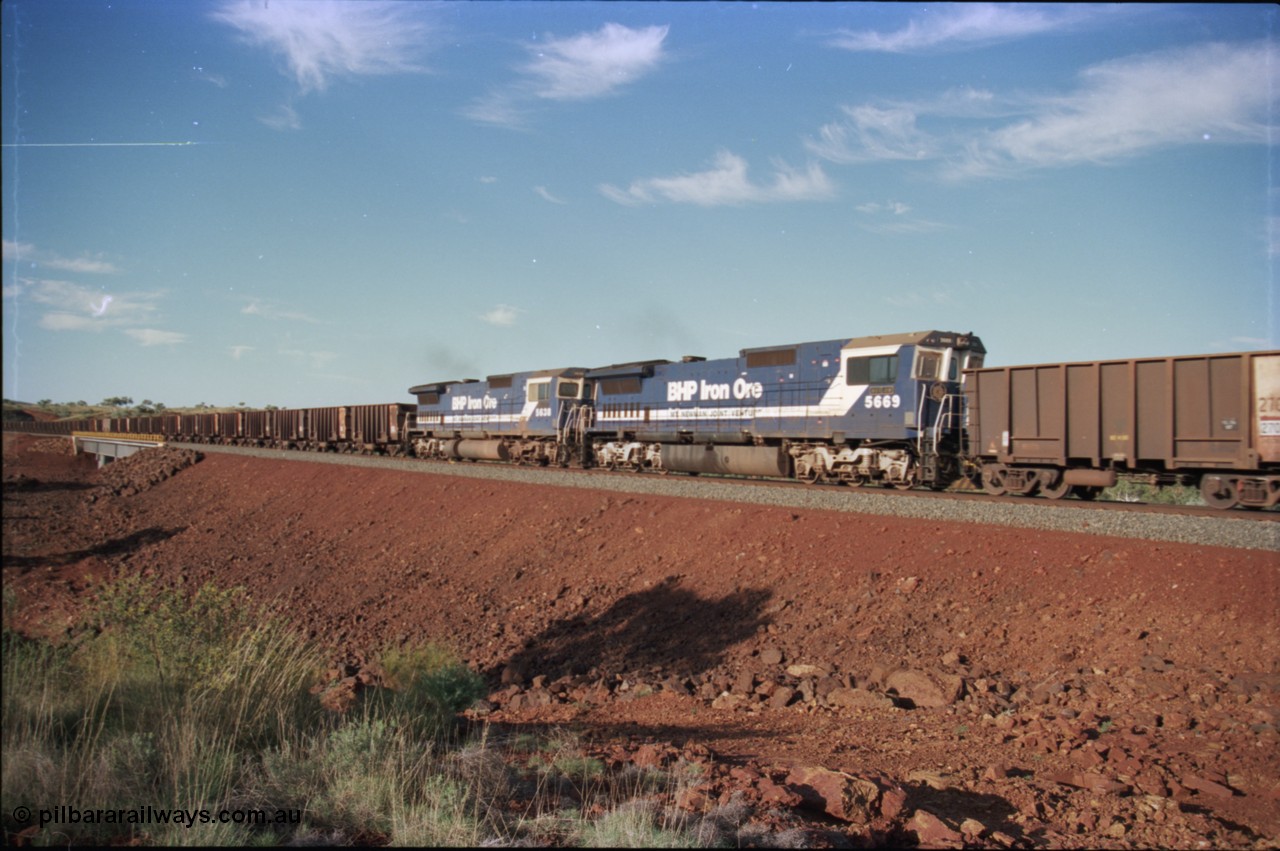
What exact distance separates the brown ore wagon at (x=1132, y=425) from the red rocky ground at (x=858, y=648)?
9.49ft

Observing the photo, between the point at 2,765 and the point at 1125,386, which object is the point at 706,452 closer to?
the point at 1125,386

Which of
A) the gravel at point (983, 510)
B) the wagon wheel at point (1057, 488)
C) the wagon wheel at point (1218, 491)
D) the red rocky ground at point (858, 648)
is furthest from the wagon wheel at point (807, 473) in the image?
the wagon wheel at point (1218, 491)

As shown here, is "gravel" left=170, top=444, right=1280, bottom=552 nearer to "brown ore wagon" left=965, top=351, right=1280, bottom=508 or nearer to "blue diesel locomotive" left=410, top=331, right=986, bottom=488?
"brown ore wagon" left=965, top=351, right=1280, bottom=508

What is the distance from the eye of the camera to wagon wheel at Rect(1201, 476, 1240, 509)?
42.1 ft

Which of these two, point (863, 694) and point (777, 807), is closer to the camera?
point (777, 807)

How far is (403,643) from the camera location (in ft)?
49.3

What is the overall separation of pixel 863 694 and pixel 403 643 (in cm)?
916

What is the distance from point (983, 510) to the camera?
13.3 meters

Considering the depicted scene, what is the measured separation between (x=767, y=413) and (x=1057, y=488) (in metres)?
7.31

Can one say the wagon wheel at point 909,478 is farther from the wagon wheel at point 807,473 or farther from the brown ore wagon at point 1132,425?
the wagon wheel at point 807,473

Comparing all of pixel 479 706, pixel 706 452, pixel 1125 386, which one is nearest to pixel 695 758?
pixel 479 706

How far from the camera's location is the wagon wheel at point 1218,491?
1284 cm

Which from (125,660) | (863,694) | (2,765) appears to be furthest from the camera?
(863,694)

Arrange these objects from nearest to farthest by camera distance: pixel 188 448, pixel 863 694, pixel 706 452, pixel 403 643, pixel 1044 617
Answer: pixel 863 694 → pixel 1044 617 → pixel 403 643 → pixel 706 452 → pixel 188 448
